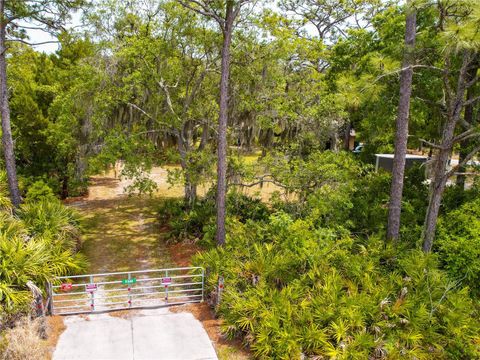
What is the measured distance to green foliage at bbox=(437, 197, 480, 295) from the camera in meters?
8.80

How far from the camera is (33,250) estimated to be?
8828 millimetres

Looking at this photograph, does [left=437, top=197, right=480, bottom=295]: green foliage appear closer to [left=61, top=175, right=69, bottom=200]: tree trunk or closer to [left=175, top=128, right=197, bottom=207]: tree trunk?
[left=175, top=128, right=197, bottom=207]: tree trunk

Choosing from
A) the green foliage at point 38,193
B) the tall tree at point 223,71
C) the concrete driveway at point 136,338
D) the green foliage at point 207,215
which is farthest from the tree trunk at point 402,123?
the green foliage at point 38,193

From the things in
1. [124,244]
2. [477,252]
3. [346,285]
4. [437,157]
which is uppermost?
[437,157]

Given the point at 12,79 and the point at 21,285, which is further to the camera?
the point at 12,79

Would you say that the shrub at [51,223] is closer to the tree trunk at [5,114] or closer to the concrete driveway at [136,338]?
the tree trunk at [5,114]

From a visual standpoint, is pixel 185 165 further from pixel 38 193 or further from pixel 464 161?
pixel 464 161

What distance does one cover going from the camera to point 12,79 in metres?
17.3

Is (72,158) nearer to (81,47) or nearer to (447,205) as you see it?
(81,47)

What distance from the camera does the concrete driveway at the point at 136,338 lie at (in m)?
7.19

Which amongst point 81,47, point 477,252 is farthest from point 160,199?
point 477,252

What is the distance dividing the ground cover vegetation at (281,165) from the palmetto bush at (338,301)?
37 mm

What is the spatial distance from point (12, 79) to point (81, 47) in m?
3.44

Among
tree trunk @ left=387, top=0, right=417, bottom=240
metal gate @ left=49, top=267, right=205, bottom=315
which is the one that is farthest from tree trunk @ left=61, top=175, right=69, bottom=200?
tree trunk @ left=387, top=0, right=417, bottom=240
